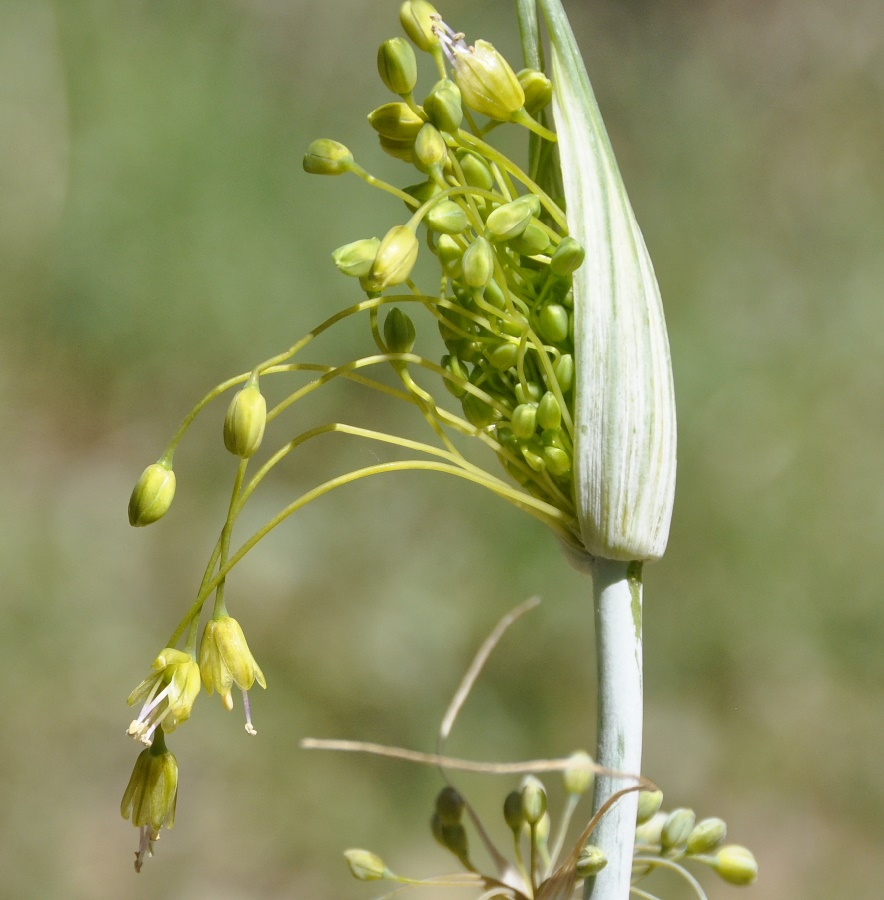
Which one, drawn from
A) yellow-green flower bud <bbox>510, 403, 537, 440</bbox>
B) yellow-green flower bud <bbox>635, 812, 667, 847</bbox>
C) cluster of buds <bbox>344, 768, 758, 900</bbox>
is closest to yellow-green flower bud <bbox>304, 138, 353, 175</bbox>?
yellow-green flower bud <bbox>510, 403, 537, 440</bbox>

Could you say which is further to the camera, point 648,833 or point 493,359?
point 648,833

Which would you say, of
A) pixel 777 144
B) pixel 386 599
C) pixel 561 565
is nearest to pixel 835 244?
pixel 777 144

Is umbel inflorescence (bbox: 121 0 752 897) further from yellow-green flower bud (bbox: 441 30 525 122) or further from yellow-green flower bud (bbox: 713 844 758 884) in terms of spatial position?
yellow-green flower bud (bbox: 713 844 758 884)

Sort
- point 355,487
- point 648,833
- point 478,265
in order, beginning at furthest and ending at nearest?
point 355,487, point 648,833, point 478,265

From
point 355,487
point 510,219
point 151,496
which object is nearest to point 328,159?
point 510,219

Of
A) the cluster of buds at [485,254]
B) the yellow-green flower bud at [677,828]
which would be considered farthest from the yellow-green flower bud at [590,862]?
the cluster of buds at [485,254]

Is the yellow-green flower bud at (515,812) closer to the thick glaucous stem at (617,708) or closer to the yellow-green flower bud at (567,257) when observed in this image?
the thick glaucous stem at (617,708)

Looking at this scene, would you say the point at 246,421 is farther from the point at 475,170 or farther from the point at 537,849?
the point at 537,849
